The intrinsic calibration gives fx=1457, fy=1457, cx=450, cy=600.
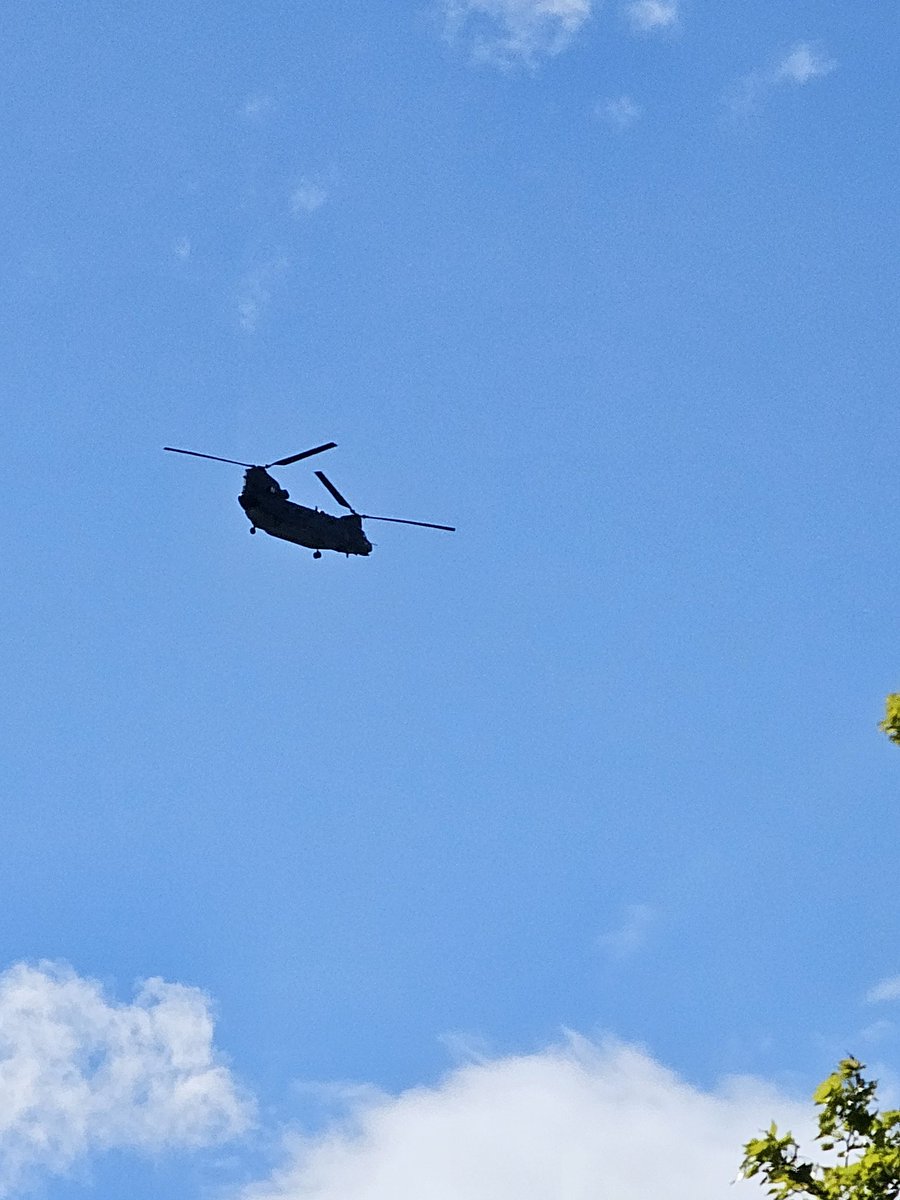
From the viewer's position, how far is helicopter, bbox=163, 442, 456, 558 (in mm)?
54500

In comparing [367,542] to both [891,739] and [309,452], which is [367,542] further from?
[891,739]

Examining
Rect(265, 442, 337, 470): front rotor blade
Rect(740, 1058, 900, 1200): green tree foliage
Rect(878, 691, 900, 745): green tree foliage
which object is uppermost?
Rect(265, 442, 337, 470): front rotor blade

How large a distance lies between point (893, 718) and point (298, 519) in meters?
39.3

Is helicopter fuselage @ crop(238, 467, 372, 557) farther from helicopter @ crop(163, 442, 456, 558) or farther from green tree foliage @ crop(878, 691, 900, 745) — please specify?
green tree foliage @ crop(878, 691, 900, 745)

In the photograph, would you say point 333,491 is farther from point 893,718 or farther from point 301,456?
point 893,718

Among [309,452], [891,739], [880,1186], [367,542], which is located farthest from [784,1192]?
[367,542]

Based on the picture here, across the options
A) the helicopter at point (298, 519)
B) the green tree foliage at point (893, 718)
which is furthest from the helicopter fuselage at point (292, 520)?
the green tree foliage at point (893, 718)

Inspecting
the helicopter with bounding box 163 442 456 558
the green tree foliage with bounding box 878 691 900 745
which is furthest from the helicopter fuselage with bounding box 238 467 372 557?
the green tree foliage with bounding box 878 691 900 745

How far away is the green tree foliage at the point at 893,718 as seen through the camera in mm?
18438

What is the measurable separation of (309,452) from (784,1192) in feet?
126

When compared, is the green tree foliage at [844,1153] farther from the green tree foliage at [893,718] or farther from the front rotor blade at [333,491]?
the front rotor blade at [333,491]

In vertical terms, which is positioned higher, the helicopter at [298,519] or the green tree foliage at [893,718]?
the helicopter at [298,519]

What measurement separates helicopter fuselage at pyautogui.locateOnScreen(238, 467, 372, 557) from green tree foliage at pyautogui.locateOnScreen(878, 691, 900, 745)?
38.4 m

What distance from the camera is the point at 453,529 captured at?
2188 inches
